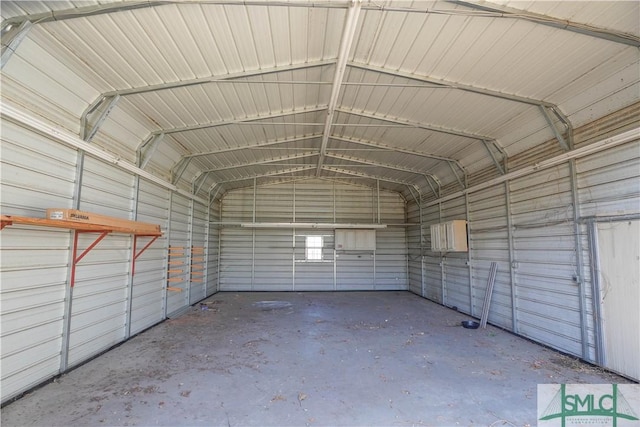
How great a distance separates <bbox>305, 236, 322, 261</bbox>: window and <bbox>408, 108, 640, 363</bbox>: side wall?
16.0ft

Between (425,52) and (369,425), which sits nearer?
(369,425)

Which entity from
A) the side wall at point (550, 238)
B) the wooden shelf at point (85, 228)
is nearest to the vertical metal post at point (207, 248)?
the wooden shelf at point (85, 228)

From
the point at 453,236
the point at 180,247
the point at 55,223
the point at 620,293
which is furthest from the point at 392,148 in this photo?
the point at 55,223

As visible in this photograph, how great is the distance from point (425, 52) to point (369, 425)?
423cm

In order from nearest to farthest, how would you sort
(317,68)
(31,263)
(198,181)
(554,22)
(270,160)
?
(554,22) < (31,263) < (317,68) < (198,181) < (270,160)

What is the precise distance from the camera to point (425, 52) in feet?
12.9

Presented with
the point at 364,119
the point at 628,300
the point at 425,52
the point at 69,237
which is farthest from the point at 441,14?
the point at 69,237

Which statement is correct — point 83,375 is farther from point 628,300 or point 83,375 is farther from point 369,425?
point 628,300

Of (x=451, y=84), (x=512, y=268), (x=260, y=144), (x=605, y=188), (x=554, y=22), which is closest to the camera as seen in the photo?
(x=554, y=22)

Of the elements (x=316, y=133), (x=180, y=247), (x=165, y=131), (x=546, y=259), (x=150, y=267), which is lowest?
(x=150, y=267)

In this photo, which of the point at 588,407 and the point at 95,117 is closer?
the point at 588,407

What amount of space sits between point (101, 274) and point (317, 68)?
14.5 ft

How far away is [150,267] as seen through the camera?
5.99 metres

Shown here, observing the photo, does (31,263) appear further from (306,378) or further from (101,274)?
(306,378)
